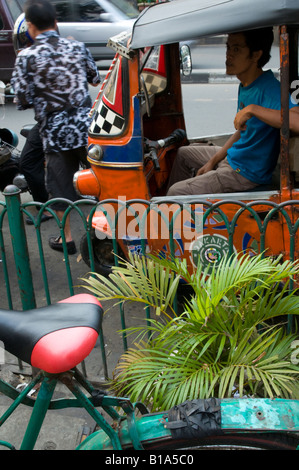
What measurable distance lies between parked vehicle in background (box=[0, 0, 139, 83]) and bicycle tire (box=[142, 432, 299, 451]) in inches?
430

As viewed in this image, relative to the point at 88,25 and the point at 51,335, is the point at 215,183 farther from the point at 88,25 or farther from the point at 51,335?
the point at 88,25

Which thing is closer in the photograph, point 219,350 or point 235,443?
point 235,443

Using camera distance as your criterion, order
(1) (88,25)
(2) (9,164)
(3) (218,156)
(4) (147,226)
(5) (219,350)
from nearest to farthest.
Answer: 1. (5) (219,350)
2. (4) (147,226)
3. (3) (218,156)
4. (2) (9,164)
5. (1) (88,25)

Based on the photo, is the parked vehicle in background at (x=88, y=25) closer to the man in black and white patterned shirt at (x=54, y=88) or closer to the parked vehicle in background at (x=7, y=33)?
the parked vehicle in background at (x=7, y=33)

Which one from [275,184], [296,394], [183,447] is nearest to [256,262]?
[296,394]

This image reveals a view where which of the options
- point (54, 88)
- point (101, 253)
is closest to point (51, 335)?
point (101, 253)

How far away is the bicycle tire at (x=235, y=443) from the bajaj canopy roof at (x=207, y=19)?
6.68 ft

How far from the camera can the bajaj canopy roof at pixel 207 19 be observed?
2.87m

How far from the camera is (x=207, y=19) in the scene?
308 cm

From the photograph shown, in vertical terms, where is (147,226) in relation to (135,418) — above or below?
above

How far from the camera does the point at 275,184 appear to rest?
388 centimetres

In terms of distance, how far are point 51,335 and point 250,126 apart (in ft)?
7.33
